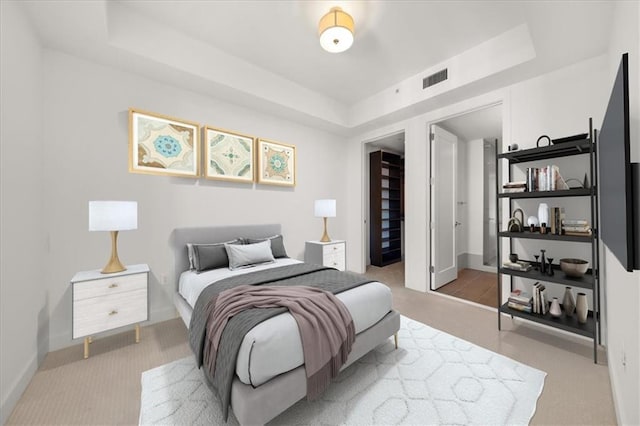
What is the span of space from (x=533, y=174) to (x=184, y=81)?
12.2 feet

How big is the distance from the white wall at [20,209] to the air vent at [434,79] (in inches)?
147

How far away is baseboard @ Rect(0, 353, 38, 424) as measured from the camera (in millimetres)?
1506

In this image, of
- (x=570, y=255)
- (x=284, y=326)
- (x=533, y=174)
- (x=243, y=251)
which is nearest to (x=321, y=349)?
(x=284, y=326)

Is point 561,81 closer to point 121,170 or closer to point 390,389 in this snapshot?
point 390,389

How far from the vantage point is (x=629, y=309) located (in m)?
1.28

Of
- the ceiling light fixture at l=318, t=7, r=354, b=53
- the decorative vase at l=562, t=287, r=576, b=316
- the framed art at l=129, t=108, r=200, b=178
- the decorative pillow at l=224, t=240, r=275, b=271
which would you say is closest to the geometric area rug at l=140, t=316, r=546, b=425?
the decorative vase at l=562, t=287, r=576, b=316

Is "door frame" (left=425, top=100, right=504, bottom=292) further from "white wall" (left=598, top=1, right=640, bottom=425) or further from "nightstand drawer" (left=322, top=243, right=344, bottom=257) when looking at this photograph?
"nightstand drawer" (left=322, top=243, right=344, bottom=257)

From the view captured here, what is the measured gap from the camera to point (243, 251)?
9.41ft

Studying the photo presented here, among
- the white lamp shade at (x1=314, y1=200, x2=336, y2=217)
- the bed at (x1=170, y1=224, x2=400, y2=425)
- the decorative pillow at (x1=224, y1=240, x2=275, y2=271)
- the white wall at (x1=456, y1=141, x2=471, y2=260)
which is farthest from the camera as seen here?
the white wall at (x1=456, y1=141, x2=471, y2=260)

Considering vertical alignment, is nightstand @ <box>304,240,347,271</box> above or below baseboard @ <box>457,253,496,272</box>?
above

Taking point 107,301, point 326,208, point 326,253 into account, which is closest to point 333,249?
point 326,253

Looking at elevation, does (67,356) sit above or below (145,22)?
below

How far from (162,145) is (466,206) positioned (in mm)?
5411

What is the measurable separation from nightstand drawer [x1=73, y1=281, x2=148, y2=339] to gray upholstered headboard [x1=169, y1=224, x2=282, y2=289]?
0.53 meters
